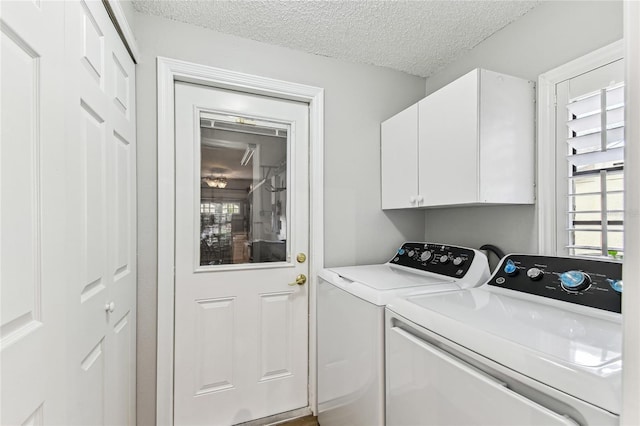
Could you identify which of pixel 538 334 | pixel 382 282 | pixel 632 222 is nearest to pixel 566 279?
pixel 538 334

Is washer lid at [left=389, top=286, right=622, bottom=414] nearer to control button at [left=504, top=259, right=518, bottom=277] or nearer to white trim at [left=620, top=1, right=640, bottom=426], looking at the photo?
control button at [left=504, top=259, right=518, bottom=277]

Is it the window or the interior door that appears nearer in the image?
the window

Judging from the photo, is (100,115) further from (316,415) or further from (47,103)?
(316,415)

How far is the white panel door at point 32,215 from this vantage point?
582 mm

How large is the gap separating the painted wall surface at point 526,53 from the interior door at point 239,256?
1078 millimetres

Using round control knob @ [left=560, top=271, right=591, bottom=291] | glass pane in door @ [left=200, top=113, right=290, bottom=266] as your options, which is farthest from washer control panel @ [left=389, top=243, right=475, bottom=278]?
glass pane in door @ [left=200, top=113, right=290, bottom=266]

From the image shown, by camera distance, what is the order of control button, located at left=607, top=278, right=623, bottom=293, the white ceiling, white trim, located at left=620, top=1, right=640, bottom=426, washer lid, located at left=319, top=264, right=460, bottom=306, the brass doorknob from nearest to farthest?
white trim, located at left=620, top=1, right=640, bottom=426, control button, located at left=607, top=278, right=623, bottom=293, washer lid, located at left=319, top=264, right=460, bottom=306, the white ceiling, the brass doorknob

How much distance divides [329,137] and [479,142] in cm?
95

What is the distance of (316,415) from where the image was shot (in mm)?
1932

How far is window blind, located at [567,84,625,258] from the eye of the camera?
1.20 m

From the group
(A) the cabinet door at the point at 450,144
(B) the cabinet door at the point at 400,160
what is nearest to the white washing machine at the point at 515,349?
(A) the cabinet door at the point at 450,144

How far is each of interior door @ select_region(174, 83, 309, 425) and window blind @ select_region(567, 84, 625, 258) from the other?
4.67ft

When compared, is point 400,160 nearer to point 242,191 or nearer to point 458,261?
point 458,261

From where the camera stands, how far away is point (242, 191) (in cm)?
189
